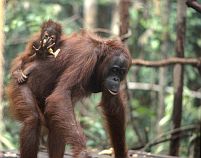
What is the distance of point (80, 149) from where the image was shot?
3059 millimetres

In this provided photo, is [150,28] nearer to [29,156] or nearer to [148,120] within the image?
[148,120]

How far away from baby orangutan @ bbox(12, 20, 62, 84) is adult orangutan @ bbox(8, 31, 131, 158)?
5cm

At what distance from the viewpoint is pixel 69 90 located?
3303mm

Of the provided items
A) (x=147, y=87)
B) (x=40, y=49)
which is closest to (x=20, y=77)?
(x=40, y=49)

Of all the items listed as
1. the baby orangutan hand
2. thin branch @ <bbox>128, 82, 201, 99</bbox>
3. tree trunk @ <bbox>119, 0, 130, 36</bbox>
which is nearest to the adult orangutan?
the baby orangutan hand

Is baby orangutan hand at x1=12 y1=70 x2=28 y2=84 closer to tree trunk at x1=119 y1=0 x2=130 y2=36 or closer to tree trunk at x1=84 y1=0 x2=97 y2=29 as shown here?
tree trunk at x1=119 y1=0 x2=130 y2=36

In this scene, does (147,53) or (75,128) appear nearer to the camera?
(75,128)

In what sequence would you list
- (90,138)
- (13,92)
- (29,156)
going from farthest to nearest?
(90,138)
(13,92)
(29,156)

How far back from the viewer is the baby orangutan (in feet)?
12.0

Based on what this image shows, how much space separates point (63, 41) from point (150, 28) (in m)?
4.38

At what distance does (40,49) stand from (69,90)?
1.78ft

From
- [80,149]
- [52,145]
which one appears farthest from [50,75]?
[80,149]

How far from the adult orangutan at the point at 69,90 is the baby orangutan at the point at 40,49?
48 mm

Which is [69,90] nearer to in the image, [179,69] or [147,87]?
[179,69]
